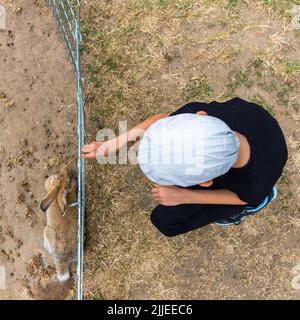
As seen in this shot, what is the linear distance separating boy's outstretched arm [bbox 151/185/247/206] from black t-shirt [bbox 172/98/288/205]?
0.05 meters

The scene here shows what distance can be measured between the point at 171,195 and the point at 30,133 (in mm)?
1604

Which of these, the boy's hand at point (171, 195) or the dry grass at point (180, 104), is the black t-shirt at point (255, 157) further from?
the dry grass at point (180, 104)

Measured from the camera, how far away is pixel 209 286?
11.0 feet

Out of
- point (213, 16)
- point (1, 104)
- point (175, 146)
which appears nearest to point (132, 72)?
point (213, 16)

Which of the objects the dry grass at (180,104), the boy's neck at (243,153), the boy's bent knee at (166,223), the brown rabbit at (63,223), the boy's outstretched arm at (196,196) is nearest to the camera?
the boy's neck at (243,153)

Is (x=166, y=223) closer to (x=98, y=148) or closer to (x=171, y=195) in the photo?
(x=171, y=195)

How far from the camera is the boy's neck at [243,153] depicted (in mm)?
2020

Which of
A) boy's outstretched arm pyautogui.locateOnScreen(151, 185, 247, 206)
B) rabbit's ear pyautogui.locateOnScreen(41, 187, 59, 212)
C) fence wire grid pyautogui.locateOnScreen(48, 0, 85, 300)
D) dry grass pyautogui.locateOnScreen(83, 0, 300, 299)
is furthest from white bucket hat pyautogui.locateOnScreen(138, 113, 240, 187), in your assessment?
dry grass pyautogui.locateOnScreen(83, 0, 300, 299)

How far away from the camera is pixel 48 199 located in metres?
2.70

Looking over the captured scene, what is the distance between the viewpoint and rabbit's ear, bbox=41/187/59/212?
8.77ft

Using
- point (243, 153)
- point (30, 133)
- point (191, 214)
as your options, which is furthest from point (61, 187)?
point (243, 153)

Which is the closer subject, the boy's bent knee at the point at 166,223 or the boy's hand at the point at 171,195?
the boy's hand at the point at 171,195

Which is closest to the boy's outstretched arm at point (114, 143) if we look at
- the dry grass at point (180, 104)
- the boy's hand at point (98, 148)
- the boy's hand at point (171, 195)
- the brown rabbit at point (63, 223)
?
the boy's hand at point (98, 148)
